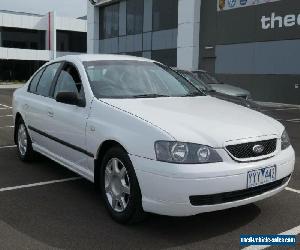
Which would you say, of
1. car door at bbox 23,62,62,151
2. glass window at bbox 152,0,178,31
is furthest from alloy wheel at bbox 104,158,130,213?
glass window at bbox 152,0,178,31

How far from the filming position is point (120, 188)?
421 centimetres

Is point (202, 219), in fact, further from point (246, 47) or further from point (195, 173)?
point (246, 47)

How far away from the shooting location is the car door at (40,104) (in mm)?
5781

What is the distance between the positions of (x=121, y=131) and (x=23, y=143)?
321cm

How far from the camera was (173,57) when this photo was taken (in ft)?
84.9

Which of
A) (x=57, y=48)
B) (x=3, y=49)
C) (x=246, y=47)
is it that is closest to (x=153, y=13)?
(x=246, y=47)

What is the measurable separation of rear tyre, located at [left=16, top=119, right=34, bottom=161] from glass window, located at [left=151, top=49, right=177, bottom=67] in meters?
19.3

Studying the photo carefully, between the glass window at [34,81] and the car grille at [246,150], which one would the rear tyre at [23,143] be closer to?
the glass window at [34,81]

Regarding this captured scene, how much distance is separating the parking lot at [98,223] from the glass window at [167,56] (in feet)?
67.9

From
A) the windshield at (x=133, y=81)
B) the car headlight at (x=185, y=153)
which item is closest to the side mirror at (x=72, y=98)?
the windshield at (x=133, y=81)

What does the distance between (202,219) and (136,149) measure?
1.06m

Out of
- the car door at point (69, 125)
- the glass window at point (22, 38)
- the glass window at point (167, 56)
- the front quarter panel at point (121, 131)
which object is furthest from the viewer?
the glass window at point (22, 38)

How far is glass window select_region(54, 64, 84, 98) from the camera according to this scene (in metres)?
5.11

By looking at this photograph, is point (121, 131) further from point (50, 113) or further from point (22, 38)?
point (22, 38)
